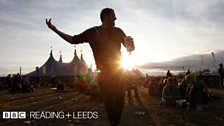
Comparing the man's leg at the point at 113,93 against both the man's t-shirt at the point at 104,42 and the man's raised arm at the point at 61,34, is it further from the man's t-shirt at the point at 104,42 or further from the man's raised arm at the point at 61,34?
the man's raised arm at the point at 61,34

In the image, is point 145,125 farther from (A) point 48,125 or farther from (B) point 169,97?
(B) point 169,97

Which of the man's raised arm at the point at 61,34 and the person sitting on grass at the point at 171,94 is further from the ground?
the man's raised arm at the point at 61,34

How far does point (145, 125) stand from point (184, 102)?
4.85 meters

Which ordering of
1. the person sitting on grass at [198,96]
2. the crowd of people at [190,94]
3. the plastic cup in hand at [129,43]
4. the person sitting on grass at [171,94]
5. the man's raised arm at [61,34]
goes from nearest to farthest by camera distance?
the plastic cup in hand at [129,43]
the man's raised arm at [61,34]
the person sitting on grass at [198,96]
the crowd of people at [190,94]
the person sitting on grass at [171,94]

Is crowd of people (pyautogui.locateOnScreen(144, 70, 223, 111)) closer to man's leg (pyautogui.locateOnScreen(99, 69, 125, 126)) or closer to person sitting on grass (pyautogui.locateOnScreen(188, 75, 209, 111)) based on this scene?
person sitting on grass (pyautogui.locateOnScreen(188, 75, 209, 111))

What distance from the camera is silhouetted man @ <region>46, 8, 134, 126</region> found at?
377 centimetres

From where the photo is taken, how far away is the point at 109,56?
378 cm

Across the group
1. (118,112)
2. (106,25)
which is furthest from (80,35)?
(118,112)

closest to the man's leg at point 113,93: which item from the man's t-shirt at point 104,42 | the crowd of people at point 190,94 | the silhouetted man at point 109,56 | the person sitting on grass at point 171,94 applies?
the silhouetted man at point 109,56

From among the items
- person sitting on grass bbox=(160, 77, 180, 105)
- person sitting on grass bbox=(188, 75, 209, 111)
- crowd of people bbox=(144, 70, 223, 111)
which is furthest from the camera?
person sitting on grass bbox=(160, 77, 180, 105)

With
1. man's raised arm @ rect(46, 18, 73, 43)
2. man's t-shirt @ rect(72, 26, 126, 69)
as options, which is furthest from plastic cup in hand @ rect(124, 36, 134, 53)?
man's raised arm @ rect(46, 18, 73, 43)

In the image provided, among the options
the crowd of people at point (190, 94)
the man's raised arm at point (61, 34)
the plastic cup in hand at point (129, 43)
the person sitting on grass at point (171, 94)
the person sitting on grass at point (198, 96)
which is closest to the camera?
the plastic cup in hand at point (129, 43)

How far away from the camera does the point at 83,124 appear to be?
8.62 metres

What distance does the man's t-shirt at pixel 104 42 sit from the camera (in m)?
3.79
